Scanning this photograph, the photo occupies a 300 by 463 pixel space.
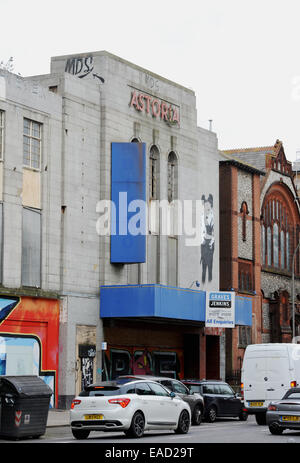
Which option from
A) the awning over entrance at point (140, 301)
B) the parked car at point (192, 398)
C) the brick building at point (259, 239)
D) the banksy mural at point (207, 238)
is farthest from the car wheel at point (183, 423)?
the brick building at point (259, 239)

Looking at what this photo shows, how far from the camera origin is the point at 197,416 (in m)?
32.0

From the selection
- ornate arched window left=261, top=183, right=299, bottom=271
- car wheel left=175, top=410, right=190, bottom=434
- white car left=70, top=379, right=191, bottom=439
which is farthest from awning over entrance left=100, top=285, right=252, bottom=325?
ornate arched window left=261, top=183, right=299, bottom=271

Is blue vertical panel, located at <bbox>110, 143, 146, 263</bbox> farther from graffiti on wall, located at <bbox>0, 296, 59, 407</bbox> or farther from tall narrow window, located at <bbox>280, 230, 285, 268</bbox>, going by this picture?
tall narrow window, located at <bbox>280, 230, 285, 268</bbox>

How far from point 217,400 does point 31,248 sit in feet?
30.3

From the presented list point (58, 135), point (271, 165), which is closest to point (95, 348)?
point (58, 135)

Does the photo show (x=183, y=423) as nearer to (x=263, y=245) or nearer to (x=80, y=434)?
(x=80, y=434)

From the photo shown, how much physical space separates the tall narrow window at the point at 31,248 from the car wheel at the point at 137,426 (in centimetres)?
1326

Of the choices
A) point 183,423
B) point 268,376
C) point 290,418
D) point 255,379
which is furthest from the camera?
point 255,379

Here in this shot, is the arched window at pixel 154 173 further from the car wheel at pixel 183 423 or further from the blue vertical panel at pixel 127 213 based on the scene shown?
the car wheel at pixel 183 423

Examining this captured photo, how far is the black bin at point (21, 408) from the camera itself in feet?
80.6

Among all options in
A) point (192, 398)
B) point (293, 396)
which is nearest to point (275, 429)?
point (293, 396)

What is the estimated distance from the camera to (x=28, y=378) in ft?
84.0
